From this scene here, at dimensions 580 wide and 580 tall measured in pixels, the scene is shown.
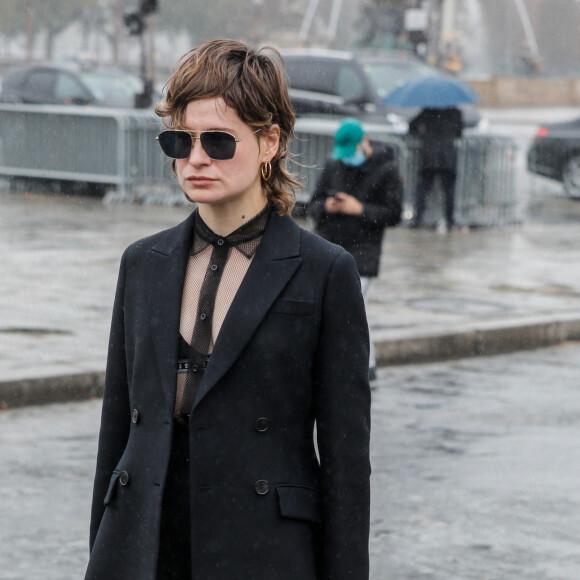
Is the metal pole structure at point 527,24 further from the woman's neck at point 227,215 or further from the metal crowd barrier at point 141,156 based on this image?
the woman's neck at point 227,215

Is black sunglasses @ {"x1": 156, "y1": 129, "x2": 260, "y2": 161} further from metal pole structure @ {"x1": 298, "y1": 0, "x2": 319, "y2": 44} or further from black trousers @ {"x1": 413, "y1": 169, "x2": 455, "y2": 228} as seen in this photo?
metal pole structure @ {"x1": 298, "y1": 0, "x2": 319, "y2": 44}

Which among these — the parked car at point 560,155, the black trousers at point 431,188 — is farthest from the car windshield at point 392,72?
the black trousers at point 431,188

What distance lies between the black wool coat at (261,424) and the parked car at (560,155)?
799 inches

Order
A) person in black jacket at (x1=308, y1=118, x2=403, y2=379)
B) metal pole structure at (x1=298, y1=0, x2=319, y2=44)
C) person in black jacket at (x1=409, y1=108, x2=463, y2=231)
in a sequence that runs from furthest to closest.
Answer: metal pole structure at (x1=298, y1=0, x2=319, y2=44)
person in black jacket at (x1=409, y1=108, x2=463, y2=231)
person in black jacket at (x1=308, y1=118, x2=403, y2=379)

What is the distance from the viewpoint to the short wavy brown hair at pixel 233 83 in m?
2.68

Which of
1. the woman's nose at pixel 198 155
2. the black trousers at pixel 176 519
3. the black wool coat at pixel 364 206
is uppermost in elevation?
the woman's nose at pixel 198 155

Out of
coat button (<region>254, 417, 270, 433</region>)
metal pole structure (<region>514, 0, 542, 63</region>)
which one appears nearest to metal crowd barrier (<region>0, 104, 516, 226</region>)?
coat button (<region>254, 417, 270, 433</region>)

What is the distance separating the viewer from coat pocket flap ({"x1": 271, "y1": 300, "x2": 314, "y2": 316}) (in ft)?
8.94

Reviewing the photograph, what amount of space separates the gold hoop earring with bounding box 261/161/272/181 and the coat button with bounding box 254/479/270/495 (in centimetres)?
60

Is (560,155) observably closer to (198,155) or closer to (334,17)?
(198,155)

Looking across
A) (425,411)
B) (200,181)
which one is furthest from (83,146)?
(200,181)

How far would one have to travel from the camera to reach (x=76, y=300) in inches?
440

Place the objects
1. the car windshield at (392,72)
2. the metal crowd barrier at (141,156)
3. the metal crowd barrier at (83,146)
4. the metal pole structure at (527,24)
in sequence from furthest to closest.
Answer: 1. the metal pole structure at (527,24)
2. the car windshield at (392,72)
3. the metal crowd barrier at (83,146)
4. the metal crowd barrier at (141,156)

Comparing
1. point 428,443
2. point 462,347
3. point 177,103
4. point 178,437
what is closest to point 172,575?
point 178,437
